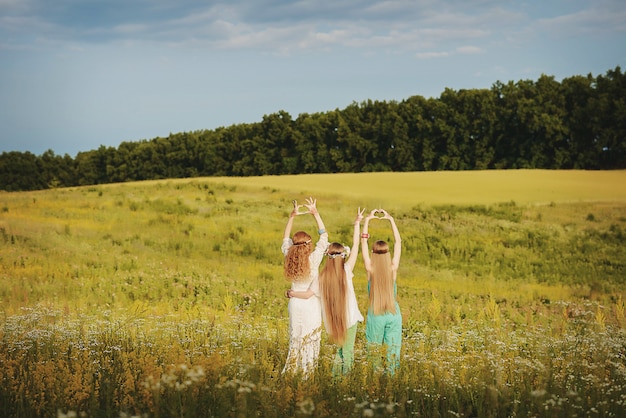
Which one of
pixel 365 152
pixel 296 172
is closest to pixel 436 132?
pixel 365 152

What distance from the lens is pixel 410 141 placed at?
80750 millimetres

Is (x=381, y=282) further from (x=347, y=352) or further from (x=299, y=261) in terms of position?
(x=299, y=261)

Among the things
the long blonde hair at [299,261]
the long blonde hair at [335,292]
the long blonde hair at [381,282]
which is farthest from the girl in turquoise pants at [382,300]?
the long blonde hair at [299,261]

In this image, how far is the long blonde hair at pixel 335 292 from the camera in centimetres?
759

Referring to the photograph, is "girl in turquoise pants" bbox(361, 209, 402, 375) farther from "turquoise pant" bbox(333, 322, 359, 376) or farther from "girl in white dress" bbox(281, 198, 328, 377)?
"girl in white dress" bbox(281, 198, 328, 377)

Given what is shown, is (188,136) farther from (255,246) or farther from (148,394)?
(148,394)

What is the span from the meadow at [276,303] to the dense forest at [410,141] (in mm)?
20152

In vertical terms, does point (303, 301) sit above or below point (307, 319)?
above

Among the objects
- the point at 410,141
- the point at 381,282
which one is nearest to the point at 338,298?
the point at 381,282

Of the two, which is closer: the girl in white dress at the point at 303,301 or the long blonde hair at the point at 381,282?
the girl in white dress at the point at 303,301

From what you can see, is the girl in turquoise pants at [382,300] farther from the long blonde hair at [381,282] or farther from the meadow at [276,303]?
the meadow at [276,303]

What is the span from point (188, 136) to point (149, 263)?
76319mm

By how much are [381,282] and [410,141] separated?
7432cm

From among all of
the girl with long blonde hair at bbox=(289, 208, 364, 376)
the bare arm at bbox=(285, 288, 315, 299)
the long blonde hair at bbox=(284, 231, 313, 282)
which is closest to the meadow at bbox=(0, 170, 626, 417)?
the girl with long blonde hair at bbox=(289, 208, 364, 376)
